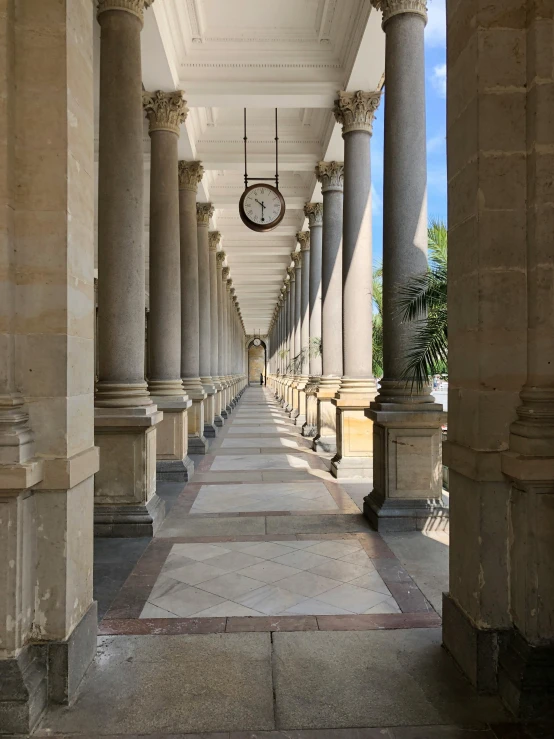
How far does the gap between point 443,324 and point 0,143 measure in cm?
351

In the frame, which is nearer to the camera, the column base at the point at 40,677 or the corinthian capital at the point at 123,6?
the column base at the point at 40,677

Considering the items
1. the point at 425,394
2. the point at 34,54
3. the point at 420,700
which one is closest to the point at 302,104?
the point at 425,394

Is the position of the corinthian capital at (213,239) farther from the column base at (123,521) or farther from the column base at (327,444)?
the column base at (123,521)

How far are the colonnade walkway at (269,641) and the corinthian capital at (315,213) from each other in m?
11.3

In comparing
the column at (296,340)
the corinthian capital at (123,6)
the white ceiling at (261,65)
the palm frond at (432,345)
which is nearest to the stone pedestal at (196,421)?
the white ceiling at (261,65)

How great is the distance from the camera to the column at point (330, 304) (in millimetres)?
12156

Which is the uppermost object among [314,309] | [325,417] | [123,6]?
[123,6]

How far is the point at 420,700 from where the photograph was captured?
298cm

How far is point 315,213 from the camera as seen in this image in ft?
53.3

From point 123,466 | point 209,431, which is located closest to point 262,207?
point 209,431

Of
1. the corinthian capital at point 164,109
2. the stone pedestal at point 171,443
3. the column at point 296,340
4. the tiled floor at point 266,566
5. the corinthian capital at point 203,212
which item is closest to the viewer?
the tiled floor at point 266,566

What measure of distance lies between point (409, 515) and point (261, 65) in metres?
8.43

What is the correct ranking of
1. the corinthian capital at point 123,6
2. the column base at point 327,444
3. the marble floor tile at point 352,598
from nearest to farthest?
the marble floor tile at point 352,598
the corinthian capital at point 123,6
the column base at point 327,444

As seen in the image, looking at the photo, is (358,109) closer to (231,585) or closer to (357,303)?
(357,303)
